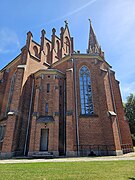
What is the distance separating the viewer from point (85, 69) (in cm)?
1991

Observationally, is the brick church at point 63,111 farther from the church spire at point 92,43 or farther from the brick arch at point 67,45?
the church spire at point 92,43

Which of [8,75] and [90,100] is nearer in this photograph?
[90,100]

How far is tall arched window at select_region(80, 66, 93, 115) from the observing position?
17.2 meters

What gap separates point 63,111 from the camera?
59.8 ft

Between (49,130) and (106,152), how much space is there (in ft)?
22.4

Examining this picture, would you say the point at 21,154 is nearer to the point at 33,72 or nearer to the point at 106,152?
the point at 106,152

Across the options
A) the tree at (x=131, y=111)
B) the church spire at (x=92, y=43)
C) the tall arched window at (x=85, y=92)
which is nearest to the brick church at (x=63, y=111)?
the tall arched window at (x=85, y=92)

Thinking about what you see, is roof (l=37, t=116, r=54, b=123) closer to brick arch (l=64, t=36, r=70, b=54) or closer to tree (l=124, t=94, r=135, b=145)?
brick arch (l=64, t=36, r=70, b=54)

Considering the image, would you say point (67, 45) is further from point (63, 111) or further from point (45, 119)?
point (45, 119)

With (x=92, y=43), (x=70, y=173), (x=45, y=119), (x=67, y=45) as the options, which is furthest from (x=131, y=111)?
(x=70, y=173)

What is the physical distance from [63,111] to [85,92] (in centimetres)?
395

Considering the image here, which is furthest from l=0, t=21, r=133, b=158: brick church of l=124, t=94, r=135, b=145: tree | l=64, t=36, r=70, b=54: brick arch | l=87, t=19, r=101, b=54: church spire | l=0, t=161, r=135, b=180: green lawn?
l=124, t=94, r=135, b=145: tree

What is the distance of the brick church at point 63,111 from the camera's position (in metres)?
15.0

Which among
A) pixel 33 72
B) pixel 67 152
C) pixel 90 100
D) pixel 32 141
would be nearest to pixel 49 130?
pixel 32 141
